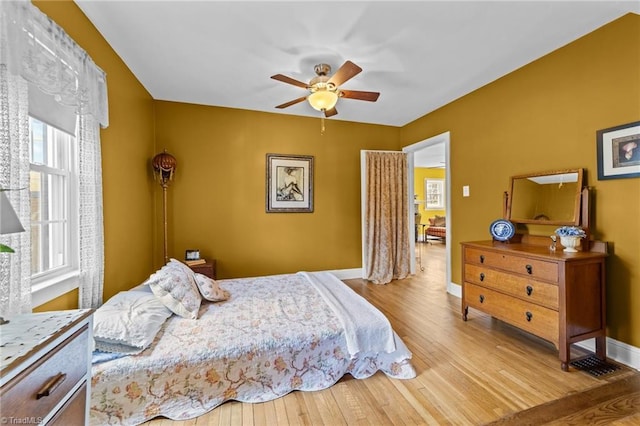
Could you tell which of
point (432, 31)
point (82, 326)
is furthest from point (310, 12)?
point (82, 326)

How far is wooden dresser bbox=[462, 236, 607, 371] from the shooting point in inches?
78.6

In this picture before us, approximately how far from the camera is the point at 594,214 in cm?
227

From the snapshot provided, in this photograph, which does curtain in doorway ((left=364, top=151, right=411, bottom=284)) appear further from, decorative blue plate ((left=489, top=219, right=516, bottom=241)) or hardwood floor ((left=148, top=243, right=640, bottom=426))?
hardwood floor ((left=148, top=243, right=640, bottom=426))

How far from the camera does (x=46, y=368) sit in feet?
2.90

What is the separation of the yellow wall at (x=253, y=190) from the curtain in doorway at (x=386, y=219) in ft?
0.80

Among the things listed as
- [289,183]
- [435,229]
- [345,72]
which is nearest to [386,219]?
[289,183]

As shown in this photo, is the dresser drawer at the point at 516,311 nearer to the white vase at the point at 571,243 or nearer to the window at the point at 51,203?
the white vase at the point at 571,243

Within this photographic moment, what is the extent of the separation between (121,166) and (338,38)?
7.60 feet

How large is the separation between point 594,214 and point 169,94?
4628 mm

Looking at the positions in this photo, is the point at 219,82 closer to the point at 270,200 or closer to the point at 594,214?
the point at 270,200

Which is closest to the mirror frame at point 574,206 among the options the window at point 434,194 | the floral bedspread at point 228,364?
the floral bedspread at point 228,364

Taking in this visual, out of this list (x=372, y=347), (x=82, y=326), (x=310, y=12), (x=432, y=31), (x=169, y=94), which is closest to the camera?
(x=82, y=326)

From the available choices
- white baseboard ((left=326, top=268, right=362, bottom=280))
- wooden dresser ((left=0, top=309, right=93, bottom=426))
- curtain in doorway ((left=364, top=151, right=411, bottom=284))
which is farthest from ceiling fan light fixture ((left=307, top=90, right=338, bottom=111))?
white baseboard ((left=326, top=268, right=362, bottom=280))

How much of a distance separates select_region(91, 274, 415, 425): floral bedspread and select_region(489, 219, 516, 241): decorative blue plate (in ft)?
5.56
